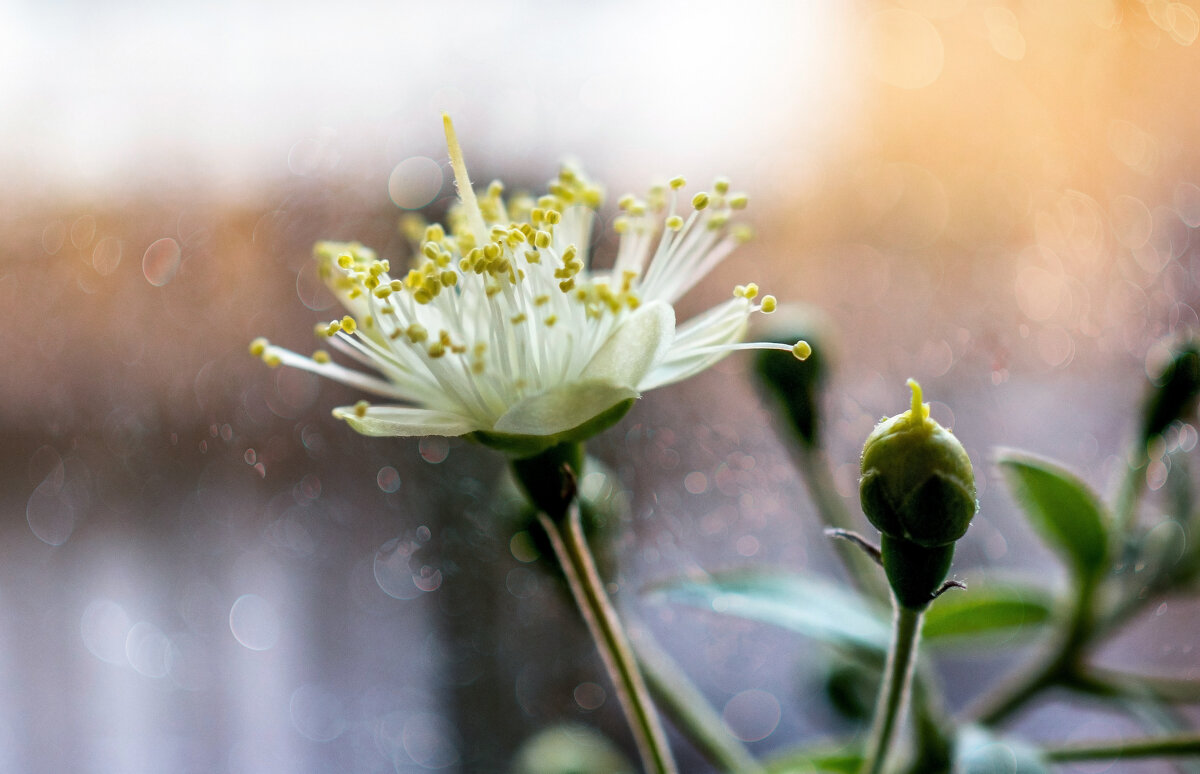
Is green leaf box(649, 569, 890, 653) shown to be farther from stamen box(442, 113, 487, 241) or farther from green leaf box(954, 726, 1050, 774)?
stamen box(442, 113, 487, 241)

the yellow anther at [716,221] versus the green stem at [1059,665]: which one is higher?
the yellow anther at [716,221]

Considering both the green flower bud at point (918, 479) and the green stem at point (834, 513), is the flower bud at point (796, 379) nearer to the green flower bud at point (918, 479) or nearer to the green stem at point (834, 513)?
the green stem at point (834, 513)

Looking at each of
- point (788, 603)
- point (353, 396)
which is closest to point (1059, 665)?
point (788, 603)

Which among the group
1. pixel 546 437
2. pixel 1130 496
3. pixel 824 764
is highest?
pixel 546 437

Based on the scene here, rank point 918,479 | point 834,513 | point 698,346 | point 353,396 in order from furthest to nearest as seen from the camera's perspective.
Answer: point 353,396 < point 834,513 < point 698,346 < point 918,479

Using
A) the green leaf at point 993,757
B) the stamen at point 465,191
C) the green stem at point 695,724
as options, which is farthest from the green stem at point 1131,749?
the stamen at point 465,191

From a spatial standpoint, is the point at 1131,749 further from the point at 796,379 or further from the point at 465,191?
the point at 465,191

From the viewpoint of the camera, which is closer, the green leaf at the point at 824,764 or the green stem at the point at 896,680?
the green stem at the point at 896,680

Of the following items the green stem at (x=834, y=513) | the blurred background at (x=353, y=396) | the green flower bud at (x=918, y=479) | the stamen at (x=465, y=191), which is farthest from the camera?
the blurred background at (x=353, y=396)
